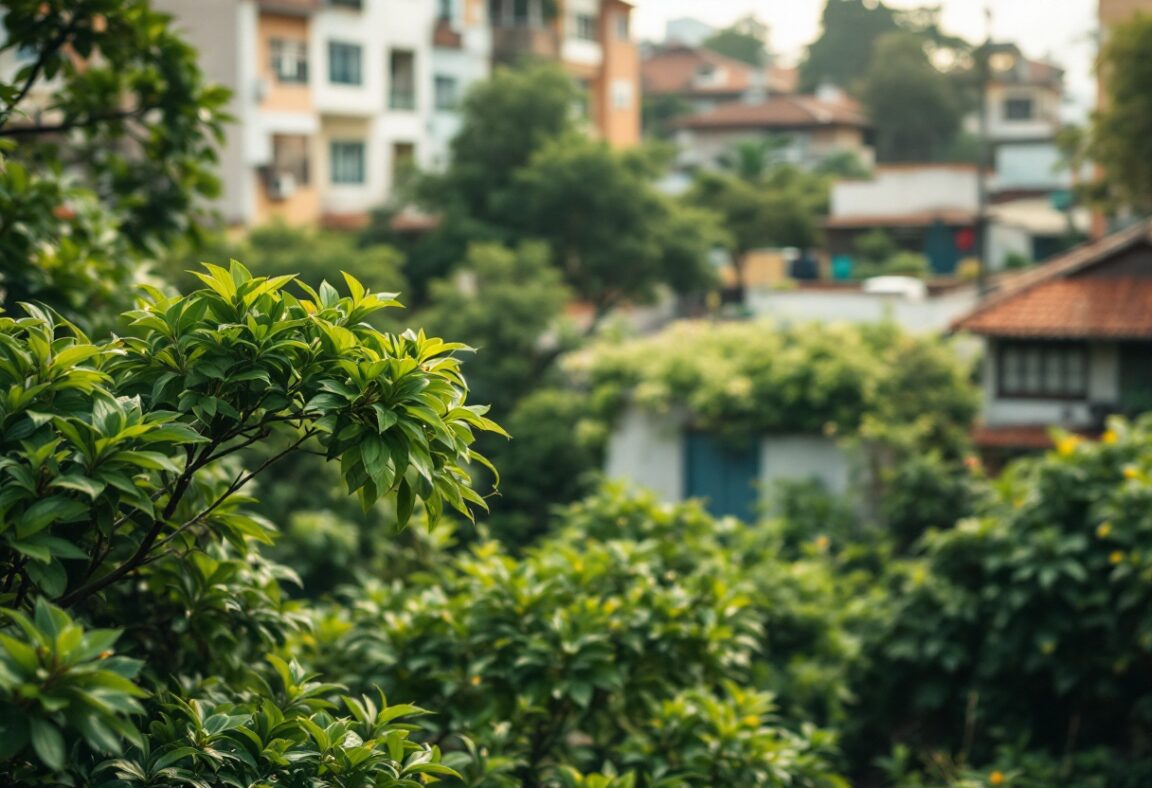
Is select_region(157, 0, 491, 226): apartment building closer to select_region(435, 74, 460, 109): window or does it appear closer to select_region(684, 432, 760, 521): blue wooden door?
select_region(435, 74, 460, 109): window

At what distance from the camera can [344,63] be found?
38.7 m

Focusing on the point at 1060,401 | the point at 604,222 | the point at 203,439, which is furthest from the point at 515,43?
the point at 203,439

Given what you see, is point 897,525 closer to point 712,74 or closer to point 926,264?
point 926,264

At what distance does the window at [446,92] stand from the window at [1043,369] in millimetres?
24050

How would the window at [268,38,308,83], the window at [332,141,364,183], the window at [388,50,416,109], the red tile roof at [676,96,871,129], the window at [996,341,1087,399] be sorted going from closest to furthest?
the window at [996,341,1087,399]
the window at [268,38,308,83]
the window at [332,141,364,183]
the window at [388,50,416,109]
the red tile roof at [676,96,871,129]

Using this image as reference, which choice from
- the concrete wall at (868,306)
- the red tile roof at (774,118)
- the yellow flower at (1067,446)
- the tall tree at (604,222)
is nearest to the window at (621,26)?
the red tile roof at (774,118)

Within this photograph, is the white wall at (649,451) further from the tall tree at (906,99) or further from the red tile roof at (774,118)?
the tall tree at (906,99)

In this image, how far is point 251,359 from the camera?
4.13m

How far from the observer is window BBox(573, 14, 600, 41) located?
4619 centimetres

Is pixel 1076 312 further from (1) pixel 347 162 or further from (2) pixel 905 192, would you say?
(2) pixel 905 192

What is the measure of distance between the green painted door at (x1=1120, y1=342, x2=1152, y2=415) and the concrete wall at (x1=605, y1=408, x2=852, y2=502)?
4.30m

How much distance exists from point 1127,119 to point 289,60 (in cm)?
1974

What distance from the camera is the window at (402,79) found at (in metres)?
41.2

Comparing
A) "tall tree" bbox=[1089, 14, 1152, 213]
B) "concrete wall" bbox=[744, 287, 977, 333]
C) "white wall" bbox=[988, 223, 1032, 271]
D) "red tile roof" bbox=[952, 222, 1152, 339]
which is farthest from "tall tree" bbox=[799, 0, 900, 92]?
"red tile roof" bbox=[952, 222, 1152, 339]
